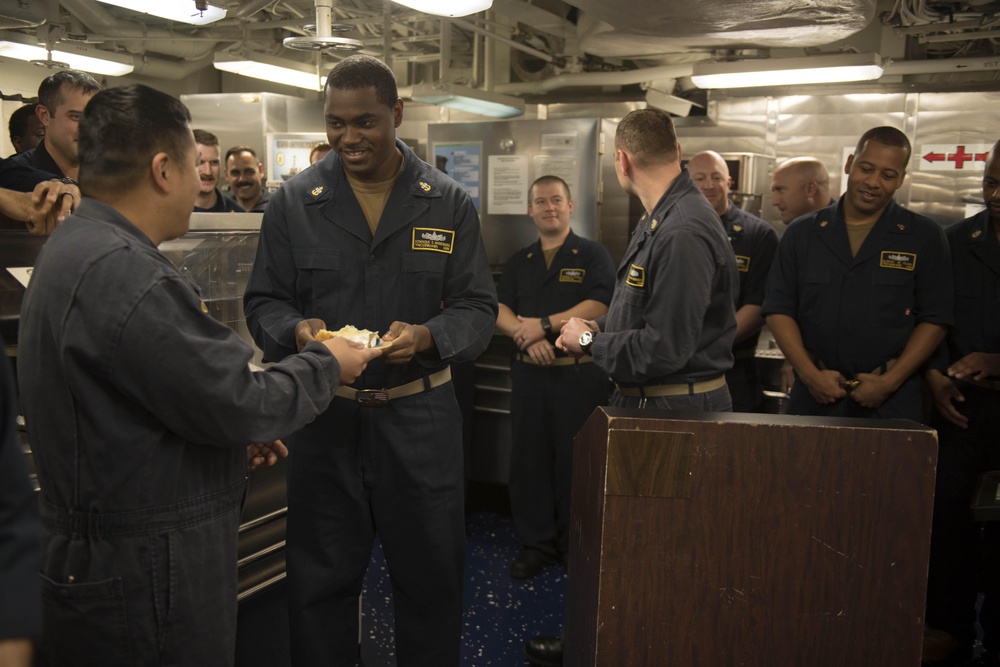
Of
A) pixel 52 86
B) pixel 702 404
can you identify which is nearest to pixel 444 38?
pixel 52 86

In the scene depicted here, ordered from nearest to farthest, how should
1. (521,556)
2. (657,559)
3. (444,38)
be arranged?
(657,559) < (521,556) < (444,38)

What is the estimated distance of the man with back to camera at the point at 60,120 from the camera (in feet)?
8.64

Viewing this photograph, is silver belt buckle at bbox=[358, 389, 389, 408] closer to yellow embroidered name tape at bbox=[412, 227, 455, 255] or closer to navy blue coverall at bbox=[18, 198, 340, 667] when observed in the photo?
yellow embroidered name tape at bbox=[412, 227, 455, 255]

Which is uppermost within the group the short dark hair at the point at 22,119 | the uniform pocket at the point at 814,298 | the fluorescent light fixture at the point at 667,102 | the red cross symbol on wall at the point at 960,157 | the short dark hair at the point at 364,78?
the fluorescent light fixture at the point at 667,102

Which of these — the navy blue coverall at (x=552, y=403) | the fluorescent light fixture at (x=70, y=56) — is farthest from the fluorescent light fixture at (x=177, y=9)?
the navy blue coverall at (x=552, y=403)

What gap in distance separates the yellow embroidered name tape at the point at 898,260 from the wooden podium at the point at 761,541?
1614 millimetres

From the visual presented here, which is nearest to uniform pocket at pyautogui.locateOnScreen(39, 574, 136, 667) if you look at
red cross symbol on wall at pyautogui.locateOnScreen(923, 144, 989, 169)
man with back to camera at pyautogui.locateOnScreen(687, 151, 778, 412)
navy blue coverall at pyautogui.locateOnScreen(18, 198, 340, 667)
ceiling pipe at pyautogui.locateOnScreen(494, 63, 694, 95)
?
navy blue coverall at pyautogui.locateOnScreen(18, 198, 340, 667)

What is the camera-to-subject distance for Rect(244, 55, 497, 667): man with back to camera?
2.21 metres

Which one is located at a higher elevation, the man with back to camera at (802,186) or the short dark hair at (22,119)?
the short dark hair at (22,119)

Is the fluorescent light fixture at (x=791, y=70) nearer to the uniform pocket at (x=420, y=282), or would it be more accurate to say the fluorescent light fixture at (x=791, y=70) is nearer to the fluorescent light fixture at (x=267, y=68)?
the fluorescent light fixture at (x=267, y=68)

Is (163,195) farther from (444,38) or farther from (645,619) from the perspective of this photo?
(444,38)

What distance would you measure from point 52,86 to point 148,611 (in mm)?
1981

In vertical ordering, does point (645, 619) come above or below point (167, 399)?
below

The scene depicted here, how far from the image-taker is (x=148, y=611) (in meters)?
1.43
